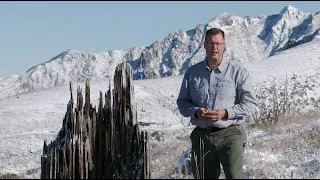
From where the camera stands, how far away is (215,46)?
6.68m

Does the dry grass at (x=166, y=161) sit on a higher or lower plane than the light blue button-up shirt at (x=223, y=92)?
lower

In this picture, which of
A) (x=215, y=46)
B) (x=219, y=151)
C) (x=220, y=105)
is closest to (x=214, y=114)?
(x=220, y=105)

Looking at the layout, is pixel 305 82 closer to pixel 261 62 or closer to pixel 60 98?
pixel 261 62

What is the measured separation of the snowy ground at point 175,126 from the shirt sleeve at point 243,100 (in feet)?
7.62

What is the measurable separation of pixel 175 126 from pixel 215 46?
58.5 ft

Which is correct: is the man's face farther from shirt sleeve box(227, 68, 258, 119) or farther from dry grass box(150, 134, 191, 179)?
dry grass box(150, 134, 191, 179)

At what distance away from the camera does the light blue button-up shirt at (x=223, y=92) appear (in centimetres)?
663

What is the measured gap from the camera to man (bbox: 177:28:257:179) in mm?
6586

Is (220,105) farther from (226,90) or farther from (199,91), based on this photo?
(199,91)

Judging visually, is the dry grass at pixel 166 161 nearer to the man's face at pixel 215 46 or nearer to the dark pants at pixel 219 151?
the dark pants at pixel 219 151

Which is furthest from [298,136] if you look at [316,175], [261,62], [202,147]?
[261,62]

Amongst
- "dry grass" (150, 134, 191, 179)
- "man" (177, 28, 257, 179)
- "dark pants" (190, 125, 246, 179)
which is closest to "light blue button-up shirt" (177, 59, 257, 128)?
"man" (177, 28, 257, 179)

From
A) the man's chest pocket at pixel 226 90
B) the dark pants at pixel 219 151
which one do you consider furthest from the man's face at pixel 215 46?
the dark pants at pixel 219 151

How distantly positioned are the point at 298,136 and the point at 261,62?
27.6 metres
